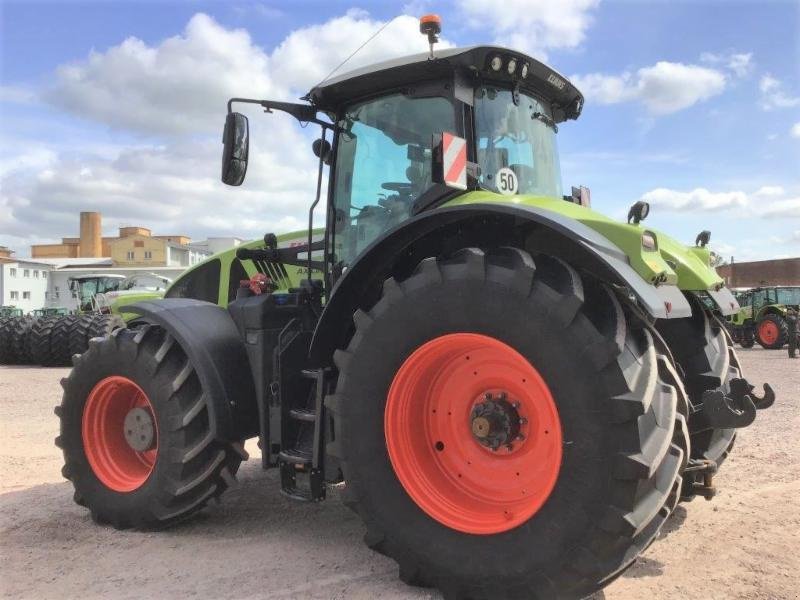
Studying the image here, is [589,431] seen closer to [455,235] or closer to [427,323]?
[427,323]

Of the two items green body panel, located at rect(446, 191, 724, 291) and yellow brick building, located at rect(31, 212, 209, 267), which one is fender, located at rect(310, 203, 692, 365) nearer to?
green body panel, located at rect(446, 191, 724, 291)

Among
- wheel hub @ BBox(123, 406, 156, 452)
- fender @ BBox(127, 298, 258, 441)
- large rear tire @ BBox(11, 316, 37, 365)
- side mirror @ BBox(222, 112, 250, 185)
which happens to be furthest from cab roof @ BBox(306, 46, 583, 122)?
large rear tire @ BBox(11, 316, 37, 365)

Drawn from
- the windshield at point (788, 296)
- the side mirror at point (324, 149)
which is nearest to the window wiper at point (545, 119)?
the side mirror at point (324, 149)

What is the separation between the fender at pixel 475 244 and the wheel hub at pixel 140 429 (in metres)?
1.23

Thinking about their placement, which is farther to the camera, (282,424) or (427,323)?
(282,424)

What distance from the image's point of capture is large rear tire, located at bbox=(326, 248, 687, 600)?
252 cm

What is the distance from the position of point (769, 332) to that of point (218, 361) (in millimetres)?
22152

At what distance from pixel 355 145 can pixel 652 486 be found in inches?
101

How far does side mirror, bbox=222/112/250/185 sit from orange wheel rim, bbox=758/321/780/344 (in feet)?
71.9

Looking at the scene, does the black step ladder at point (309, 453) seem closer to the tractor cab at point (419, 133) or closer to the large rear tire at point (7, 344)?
the tractor cab at point (419, 133)

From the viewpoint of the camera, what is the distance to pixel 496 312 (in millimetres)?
2801

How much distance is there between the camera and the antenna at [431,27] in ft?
11.8

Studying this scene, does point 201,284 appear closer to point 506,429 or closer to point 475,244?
point 475,244

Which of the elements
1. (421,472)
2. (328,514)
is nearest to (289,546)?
(328,514)
